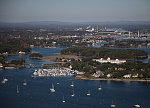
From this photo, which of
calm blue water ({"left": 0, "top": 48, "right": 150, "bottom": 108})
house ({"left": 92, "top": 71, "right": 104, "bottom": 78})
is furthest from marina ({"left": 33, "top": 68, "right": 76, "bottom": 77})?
house ({"left": 92, "top": 71, "right": 104, "bottom": 78})

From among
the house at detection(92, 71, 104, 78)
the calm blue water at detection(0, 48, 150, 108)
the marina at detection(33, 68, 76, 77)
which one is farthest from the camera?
the marina at detection(33, 68, 76, 77)

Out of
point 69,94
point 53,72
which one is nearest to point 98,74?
point 53,72

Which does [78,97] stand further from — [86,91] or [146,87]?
[146,87]

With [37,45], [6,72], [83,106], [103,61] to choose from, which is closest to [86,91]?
[83,106]

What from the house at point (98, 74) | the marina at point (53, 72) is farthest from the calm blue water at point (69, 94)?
the house at point (98, 74)

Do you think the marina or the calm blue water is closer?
the calm blue water

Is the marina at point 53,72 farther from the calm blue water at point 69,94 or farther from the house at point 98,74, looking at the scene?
the house at point 98,74

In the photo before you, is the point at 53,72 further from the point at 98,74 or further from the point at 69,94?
the point at 69,94

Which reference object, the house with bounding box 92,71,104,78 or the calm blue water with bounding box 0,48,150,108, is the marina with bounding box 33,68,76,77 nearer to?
the calm blue water with bounding box 0,48,150,108
